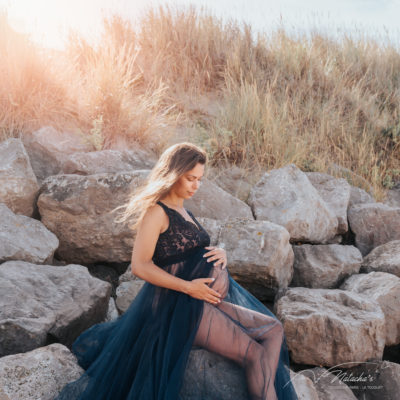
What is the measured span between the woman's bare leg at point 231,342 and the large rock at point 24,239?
1757 millimetres

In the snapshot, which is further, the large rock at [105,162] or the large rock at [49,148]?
the large rock at [49,148]

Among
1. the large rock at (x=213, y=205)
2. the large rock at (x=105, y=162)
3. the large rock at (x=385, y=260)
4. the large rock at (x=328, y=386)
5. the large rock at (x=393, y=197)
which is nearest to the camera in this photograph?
the large rock at (x=328, y=386)

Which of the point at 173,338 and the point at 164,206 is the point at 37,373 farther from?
the point at 164,206

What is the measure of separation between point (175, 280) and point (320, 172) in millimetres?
3984

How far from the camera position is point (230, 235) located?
332cm

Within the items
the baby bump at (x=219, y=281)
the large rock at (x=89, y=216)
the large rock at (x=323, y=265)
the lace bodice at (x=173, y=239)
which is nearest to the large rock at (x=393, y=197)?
the large rock at (x=323, y=265)

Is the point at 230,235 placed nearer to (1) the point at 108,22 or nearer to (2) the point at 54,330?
(2) the point at 54,330

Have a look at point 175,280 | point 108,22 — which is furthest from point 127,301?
point 108,22

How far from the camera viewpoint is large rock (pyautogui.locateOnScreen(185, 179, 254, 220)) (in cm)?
392

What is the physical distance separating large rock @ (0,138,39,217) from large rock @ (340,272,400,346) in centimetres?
297

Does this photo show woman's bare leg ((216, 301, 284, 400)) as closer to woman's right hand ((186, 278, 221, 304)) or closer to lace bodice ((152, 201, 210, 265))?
woman's right hand ((186, 278, 221, 304))

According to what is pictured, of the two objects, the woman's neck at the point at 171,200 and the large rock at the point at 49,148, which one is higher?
the woman's neck at the point at 171,200

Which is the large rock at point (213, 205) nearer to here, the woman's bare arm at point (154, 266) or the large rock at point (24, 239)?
the large rock at point (24, 239)

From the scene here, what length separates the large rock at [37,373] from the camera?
71.0 inches
